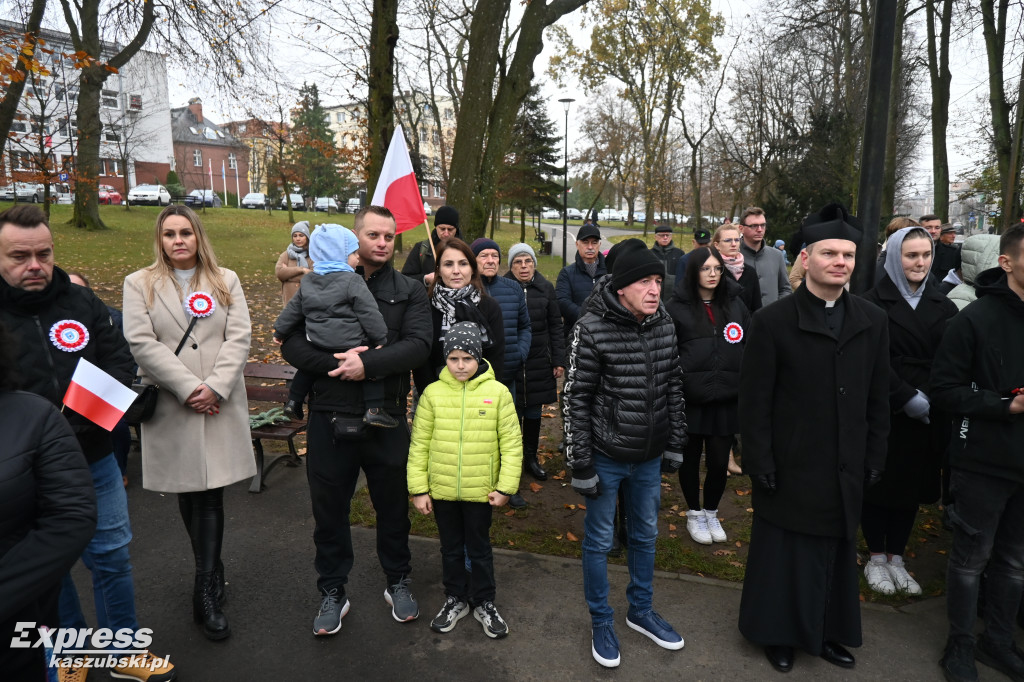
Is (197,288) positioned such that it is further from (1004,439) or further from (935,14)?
(935,14)

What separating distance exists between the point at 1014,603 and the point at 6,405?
4.50 meters

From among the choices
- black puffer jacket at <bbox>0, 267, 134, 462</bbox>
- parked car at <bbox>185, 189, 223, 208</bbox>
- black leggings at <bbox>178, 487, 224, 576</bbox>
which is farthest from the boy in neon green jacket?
parked car at <bbox>185, 189, 223, 208</bbox>

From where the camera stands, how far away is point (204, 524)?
3.69 meters

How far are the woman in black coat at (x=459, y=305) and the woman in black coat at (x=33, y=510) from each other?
2.42 metres

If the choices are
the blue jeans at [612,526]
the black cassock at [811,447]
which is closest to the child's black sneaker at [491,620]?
the blue jeans at [612,526]

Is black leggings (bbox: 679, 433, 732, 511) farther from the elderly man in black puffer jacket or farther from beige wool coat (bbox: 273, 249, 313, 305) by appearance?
beige wool coat (bbox: 273, 249, 313, 305)

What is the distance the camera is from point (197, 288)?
3613 millimetres

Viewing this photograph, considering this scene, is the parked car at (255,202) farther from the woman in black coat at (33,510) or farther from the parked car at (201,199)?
the woman in black coat at (33,510)

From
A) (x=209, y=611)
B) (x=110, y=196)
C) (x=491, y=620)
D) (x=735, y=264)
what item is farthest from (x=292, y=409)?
(x=110, y=196)

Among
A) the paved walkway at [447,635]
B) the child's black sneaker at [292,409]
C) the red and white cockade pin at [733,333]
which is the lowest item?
the paved walkway at [447,635]

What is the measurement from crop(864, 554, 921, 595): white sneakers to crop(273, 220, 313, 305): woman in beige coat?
805cm

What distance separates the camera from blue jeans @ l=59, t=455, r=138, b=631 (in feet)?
10.5

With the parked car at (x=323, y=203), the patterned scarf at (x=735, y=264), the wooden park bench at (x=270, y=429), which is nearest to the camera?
the patterned scarf at (x=735, y=264)

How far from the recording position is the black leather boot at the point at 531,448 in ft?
19.9
